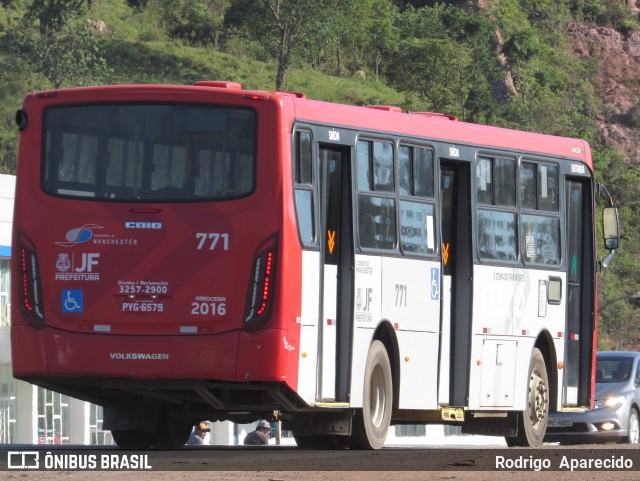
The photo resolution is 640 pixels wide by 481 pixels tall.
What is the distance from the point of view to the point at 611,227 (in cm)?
2122

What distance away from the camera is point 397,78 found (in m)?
112

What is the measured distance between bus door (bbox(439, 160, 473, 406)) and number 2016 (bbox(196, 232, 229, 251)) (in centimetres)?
371

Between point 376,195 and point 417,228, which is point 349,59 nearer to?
point 417,228

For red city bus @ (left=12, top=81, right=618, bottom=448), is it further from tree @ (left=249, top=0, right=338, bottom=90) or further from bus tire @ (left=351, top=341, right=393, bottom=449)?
tree @ (left=249, top=0, right=338, bottom=90)

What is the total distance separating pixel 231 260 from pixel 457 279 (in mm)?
3992

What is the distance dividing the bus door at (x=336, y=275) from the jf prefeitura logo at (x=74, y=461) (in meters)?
2.24

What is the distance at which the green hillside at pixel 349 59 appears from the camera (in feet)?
300

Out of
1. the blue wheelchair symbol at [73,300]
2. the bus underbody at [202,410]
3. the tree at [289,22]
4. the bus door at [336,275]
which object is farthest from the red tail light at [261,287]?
the tree at [289,22]

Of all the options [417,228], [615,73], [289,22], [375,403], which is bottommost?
[375,403]

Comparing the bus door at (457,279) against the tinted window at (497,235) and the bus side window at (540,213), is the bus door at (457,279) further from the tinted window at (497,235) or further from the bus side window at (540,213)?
the bus side window at (540,213)

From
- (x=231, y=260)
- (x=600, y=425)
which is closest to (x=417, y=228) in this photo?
(x=231, y=260)

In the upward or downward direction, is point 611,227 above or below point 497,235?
above

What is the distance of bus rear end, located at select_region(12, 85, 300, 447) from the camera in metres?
15.2

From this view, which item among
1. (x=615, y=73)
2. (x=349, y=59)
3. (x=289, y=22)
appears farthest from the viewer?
(x=615, y=73)
